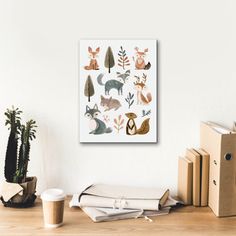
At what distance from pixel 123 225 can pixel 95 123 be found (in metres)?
0.47

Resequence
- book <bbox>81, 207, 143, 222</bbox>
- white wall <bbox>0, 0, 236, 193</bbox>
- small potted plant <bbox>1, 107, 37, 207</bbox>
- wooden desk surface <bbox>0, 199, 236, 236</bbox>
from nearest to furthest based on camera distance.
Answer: wooden desk surface <bbox>0, 199, 236, 236</bbox> < book <bbox>81, 207, 143, 222</bbox> < small potted plant <bbox>1, 107, 37, 207</bbox> < white wall <bbox>0, 0, 236, 193</bbox>

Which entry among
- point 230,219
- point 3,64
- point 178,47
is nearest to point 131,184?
point 230,219

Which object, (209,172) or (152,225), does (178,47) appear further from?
(152,225)

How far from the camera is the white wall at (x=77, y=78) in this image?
5.98 ft

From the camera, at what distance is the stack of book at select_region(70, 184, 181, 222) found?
5.24 ft

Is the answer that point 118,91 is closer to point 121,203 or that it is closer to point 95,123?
point 95,123

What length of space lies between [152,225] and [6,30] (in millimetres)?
948

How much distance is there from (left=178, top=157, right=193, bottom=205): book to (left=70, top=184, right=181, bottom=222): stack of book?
0.05 metres

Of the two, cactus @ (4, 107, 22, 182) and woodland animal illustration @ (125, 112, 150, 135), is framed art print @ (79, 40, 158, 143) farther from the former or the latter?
cactus @ (4, 107, 22, 182)

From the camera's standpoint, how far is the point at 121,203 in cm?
164

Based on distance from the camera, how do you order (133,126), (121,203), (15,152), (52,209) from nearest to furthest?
(52,209) → (121,203) → (15,152) → (133,126)

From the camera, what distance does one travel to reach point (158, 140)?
186 centimetres

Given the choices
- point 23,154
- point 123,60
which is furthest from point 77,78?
point 23,154

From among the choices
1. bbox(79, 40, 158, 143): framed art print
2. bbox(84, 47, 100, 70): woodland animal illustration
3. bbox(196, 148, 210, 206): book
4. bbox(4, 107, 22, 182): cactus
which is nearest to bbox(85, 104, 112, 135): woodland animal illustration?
bbox(79, 40, 158, 143): framed art print
